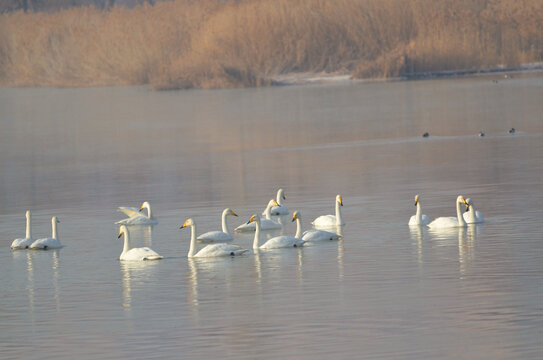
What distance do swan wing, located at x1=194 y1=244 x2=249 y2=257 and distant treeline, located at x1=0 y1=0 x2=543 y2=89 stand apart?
38.6 metres

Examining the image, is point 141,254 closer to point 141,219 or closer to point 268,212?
point 141,219

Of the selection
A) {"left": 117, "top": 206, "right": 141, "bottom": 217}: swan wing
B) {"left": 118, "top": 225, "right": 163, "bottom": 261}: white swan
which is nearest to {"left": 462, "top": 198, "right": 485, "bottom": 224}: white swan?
{"left": 118, "top": 225, "right": 163, "bottom": 261}: white swan

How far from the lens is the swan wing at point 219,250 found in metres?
13.8

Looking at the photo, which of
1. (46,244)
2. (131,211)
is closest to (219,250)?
(46,244)

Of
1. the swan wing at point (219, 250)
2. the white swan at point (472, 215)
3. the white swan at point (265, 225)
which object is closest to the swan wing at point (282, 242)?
the swan wing at point (219, 250)

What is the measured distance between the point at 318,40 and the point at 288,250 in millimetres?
40820

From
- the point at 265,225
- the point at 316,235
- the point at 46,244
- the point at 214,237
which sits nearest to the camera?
the point at 316,235

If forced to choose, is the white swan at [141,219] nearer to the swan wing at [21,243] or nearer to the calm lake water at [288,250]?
the calm lake water at [288,250]

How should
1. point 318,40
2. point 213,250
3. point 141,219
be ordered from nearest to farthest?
1. point 213,250
2. point 141,219
3. point 318,40

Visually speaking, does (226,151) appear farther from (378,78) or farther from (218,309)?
(378,78)

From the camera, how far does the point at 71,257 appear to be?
14.5 m

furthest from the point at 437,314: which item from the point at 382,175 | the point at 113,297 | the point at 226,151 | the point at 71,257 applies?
the point at 226,151

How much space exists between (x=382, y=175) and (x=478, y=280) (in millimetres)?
9603

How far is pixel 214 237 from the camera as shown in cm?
1484
